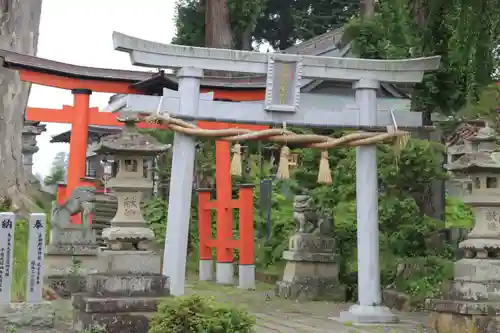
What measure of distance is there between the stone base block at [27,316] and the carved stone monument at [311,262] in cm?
479

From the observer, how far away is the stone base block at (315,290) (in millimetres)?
11688

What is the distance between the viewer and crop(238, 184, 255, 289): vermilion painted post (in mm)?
13570

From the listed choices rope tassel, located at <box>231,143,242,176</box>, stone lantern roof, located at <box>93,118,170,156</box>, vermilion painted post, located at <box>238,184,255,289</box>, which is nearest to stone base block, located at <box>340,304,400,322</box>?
rope tassel, located at <box>231,143,242,176</box>

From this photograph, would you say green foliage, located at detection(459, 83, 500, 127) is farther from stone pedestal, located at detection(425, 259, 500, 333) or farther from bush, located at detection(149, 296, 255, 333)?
bush, located at detection(149, 296, 255, 333)

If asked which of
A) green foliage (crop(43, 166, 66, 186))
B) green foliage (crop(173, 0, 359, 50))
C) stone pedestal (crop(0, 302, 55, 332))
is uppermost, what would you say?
green foliage (crop(173, 0, 359, 50))

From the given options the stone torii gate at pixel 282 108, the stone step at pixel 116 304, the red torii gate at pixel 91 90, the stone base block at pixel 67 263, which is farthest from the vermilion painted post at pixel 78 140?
the stone step at pixel 116 304

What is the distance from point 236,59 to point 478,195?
341 centimetres

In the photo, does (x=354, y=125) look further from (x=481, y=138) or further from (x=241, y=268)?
(x=241, y=268)

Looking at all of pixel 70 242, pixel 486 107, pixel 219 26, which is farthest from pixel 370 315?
pixel 219 26

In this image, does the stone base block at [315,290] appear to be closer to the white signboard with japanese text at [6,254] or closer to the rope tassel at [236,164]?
the rope tassel at [236,164]

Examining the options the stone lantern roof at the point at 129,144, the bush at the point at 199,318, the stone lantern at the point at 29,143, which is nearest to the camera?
the bush at the point at 199,318

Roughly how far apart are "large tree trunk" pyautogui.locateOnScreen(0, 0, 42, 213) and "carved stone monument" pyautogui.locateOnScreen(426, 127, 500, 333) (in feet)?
34.5

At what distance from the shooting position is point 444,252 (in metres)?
11.3

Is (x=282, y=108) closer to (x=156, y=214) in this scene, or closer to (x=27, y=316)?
(x=27, y=316)
